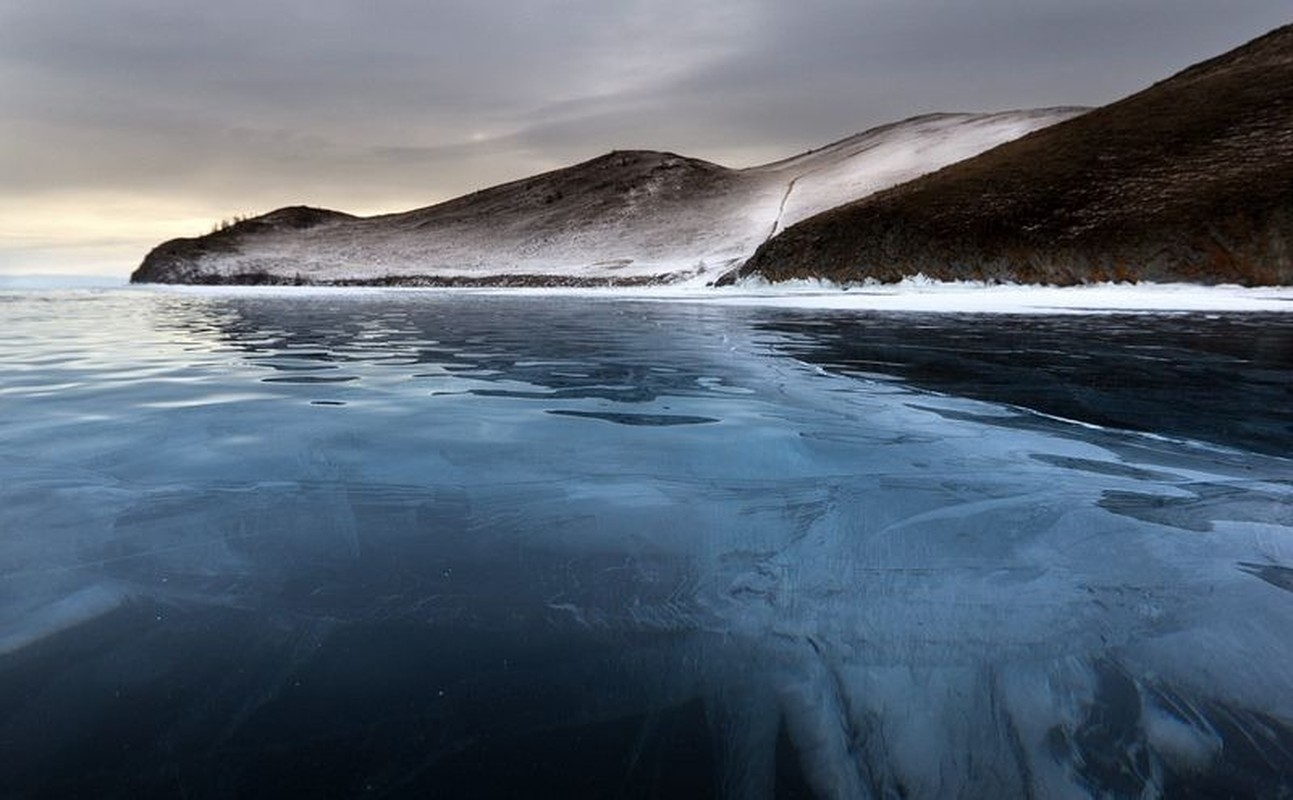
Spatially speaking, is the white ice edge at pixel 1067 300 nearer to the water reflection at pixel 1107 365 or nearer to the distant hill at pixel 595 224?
the water reflection at pixel 1107 365

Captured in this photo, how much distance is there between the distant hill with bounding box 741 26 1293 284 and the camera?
93.1 feet

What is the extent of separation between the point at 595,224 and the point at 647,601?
81017 millimetres

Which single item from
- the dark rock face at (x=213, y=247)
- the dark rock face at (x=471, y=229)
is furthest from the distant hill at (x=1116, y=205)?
the dark rock face at (x=213, y=247)

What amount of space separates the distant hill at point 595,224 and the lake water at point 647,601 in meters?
50.1

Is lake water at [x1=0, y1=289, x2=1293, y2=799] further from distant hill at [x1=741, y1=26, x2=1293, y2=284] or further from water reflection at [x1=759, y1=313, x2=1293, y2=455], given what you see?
distant hill at [x1=741, y1=26, x2=1293, y2=284]

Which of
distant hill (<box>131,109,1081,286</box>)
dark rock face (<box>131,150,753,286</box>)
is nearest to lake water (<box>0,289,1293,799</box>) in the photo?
distant hill (<box>131,109,1081,286</box>)

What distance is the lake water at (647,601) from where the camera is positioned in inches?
70.5

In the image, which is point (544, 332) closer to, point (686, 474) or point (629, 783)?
point (686, 474)

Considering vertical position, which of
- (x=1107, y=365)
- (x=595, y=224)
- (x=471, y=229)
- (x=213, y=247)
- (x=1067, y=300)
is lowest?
(x=1067, y=300)

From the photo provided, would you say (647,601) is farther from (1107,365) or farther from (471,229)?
(471,229)

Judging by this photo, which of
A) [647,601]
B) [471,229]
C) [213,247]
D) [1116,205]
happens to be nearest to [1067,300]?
[1116,205]

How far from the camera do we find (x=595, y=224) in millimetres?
80750

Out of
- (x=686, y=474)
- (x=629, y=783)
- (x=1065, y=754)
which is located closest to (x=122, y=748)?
(x=629, y=783)

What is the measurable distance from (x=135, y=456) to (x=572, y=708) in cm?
382
